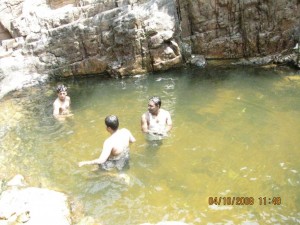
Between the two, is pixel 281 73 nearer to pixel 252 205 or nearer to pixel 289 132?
pixel 289 132

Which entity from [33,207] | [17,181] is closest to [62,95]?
[17,181]

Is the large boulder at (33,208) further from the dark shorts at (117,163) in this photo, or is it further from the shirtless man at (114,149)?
the dark shorts at (117,163)

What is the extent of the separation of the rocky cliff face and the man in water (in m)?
3.46

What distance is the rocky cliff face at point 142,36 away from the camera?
1245 centimetres

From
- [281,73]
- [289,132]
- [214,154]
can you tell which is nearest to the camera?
[214,154]

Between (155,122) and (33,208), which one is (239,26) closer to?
(155,122)

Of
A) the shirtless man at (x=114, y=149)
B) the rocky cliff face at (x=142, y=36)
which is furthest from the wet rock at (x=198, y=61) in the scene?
the shirtless man at (x=114, y=149)

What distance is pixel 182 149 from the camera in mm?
7738

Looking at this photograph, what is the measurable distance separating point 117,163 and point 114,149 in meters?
0.38

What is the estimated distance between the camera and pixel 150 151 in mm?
7715

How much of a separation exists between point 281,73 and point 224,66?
2098 millimetres

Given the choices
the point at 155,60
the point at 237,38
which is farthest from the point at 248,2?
the point at 155,60

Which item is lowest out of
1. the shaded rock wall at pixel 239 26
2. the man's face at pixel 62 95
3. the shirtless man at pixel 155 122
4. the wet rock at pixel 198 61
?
the shirtless man at pixel 155 122

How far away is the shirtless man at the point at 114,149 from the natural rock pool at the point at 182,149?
0.86 feet
